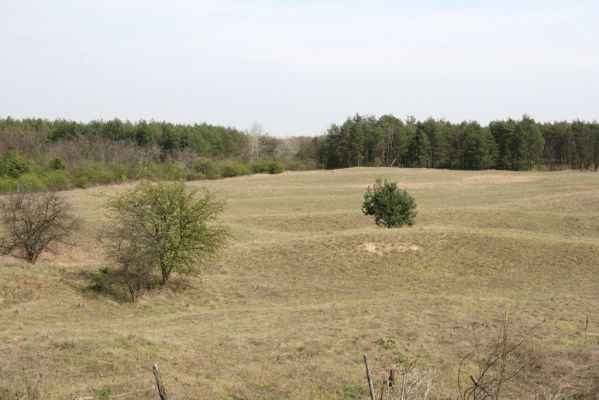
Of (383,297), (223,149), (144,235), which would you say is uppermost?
(223,149)

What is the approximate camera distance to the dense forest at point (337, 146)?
102m

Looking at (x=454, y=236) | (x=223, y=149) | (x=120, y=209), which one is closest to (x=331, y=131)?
(x=223, y=149)

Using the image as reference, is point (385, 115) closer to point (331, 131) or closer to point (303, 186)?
point (331, 131)

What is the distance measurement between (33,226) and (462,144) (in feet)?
327

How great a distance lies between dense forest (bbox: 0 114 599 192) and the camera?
10181cm

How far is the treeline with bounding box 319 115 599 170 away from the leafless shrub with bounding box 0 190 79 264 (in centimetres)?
9319

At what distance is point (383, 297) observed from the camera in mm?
25422

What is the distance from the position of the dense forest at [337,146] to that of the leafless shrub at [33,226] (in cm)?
5613

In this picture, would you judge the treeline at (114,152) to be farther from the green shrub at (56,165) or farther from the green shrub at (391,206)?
the green shrub at (391,206)

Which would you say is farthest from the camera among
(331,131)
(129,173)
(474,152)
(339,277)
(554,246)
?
(331,131)

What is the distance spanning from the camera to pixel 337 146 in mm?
125688

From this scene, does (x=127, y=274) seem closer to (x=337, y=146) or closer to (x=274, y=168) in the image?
(x=274, y=168)

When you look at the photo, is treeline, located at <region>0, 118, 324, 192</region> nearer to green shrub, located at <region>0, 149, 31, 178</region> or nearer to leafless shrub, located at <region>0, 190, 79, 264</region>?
green shrub, located at <region>0, 149, 31, 178</region>

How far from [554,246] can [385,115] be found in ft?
338
